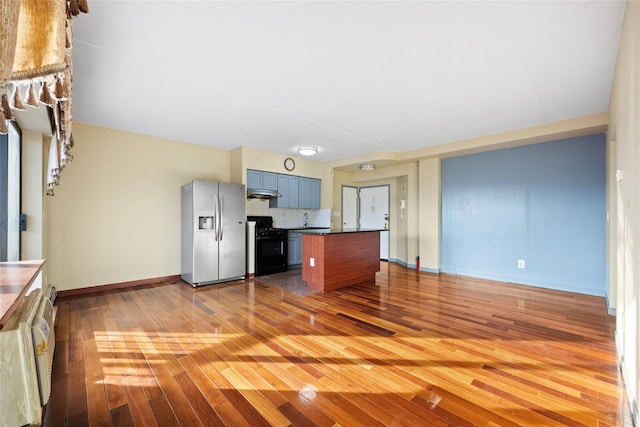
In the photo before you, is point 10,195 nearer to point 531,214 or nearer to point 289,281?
point 289,281

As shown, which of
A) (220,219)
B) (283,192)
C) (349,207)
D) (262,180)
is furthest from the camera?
(349,207)

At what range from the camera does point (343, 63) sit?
7.86 feet

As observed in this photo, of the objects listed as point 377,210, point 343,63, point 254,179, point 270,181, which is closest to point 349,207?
point 377,210

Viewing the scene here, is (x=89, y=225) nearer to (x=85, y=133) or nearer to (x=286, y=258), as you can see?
(x=85, y=133)

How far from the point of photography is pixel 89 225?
4.03 meters

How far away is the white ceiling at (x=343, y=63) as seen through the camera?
6.03 feet

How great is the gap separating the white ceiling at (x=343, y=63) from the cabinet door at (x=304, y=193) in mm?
2332

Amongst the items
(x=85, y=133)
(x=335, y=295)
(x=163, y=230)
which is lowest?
(x=335, y=295)

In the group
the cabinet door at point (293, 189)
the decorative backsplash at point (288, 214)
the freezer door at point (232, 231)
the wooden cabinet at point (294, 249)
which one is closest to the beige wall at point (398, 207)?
the decorative backsplash at point (288, 214)

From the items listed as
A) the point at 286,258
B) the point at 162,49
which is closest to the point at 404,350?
the point at 162,49

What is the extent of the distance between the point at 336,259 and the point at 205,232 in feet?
7.13

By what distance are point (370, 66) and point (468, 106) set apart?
1.57 metres

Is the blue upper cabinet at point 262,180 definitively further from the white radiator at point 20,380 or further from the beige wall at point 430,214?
the white radiator at point 20,380

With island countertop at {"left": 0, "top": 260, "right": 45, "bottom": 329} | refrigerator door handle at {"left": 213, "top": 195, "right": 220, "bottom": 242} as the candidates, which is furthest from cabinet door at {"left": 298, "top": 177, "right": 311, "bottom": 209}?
island countertop at {"left": 0, "top": 260, "right": 45, "bottom": 329}
